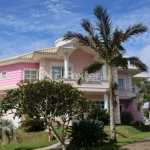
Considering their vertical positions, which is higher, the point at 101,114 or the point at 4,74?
the point at 4,74

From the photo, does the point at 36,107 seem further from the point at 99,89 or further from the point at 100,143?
the point at 99,89

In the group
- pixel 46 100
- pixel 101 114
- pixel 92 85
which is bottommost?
pixel 101 114

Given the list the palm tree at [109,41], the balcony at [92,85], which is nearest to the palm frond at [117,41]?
the palm tree at [109,41]

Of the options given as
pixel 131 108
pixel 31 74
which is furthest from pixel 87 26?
pixel 131 108

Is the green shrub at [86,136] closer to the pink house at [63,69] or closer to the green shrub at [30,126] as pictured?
the green shrub at [30,126]

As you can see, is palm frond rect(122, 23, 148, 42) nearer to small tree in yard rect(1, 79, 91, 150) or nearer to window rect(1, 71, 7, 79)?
small tree in yard rect(1, 79, 91, 150)

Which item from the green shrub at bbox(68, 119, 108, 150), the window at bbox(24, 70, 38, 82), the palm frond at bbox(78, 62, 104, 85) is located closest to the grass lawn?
the green shrub at bbox(68, 119, 108, 150)

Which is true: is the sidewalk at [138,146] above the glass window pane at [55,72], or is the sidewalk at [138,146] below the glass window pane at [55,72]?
Answer: below

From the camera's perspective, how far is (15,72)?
85.6 ft

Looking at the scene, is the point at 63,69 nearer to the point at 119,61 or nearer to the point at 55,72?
the point at 55,72

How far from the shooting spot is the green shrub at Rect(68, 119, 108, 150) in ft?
47.0

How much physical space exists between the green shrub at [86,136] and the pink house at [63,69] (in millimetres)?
7627

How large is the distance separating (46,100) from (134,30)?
7.64 metres

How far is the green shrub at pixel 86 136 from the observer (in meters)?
14.3
